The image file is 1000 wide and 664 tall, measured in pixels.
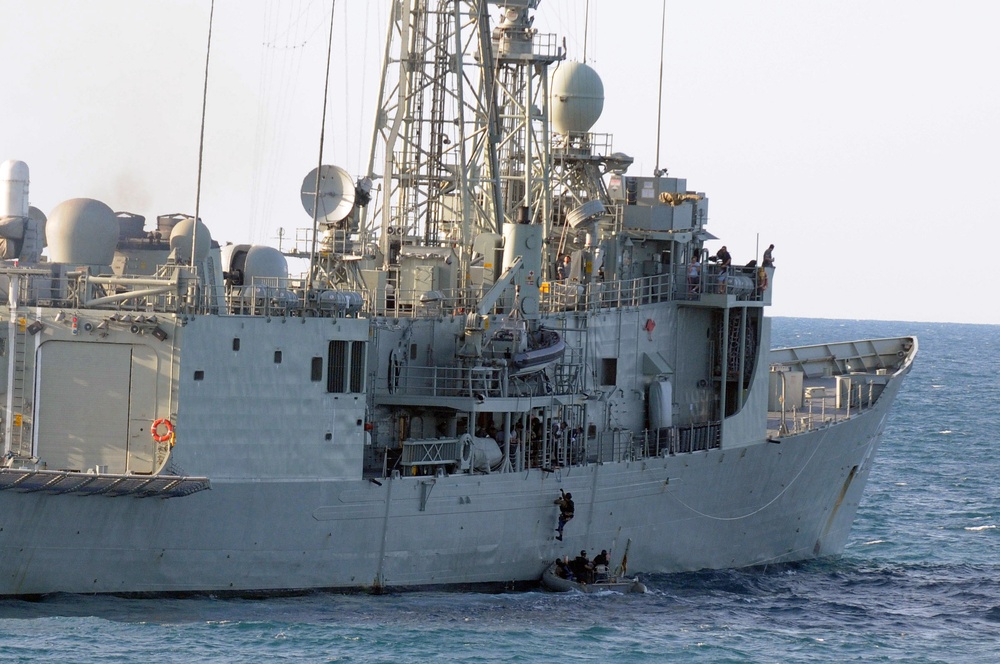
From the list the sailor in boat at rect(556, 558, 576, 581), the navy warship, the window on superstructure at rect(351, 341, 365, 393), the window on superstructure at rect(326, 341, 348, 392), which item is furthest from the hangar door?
A: the sailor in boat at rect(556, 558, 576, 581)

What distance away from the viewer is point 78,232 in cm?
2442

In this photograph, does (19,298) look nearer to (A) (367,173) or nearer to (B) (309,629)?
(B) (309,629)

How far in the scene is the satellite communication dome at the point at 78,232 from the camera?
24422 mm

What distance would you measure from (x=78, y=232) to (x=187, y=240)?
5.32ft

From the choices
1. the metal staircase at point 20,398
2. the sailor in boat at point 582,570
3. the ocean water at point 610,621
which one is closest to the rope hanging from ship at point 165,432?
the metal staircase at point 20,398

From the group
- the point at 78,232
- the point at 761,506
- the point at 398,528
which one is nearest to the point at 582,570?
the point at 398,528

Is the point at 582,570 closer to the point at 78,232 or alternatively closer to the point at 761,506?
the point at 761,506

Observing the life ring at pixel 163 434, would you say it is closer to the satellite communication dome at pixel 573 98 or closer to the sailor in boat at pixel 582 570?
the sailor in boat at pixel 582 570

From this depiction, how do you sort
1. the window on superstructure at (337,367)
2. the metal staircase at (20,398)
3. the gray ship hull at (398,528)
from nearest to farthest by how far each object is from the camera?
1. the gray ship hull at (398,528)
2. the metal staircase at (20,398)
3. the window on superstructure at (337,367)

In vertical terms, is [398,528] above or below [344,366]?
below

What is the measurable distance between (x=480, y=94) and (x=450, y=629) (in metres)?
11.8

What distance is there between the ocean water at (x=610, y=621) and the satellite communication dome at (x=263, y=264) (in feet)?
16.6

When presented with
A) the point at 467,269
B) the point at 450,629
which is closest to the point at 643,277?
the point at 467,269

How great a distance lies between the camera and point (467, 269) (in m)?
29.7
